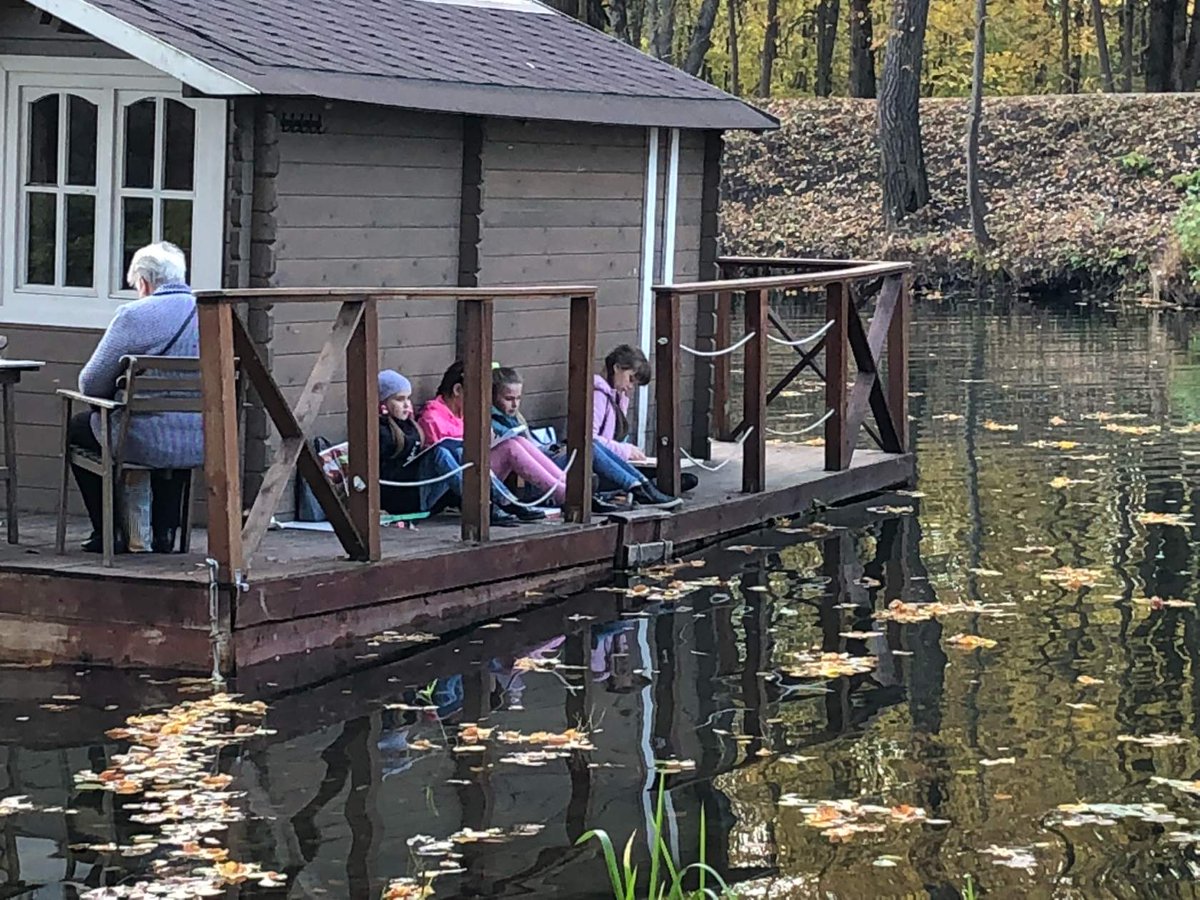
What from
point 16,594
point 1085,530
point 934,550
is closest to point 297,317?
point 16,594

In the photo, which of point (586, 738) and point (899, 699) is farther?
point (899, 699)

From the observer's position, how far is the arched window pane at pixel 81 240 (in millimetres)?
9734

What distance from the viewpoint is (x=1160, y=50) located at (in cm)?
3928

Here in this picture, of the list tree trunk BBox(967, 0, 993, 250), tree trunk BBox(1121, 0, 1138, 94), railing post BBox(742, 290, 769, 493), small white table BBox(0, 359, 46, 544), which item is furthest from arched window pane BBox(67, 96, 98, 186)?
tree trunk BBox(1121, 0, 1138, 94)

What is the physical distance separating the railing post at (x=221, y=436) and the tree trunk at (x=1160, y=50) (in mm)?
33355

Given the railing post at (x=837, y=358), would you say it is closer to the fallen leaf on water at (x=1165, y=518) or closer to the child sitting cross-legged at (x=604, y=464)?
the child sitting cross-legged at (x=604, y=464)

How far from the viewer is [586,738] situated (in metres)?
7.70

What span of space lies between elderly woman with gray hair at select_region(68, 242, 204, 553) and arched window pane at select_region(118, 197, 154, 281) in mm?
794

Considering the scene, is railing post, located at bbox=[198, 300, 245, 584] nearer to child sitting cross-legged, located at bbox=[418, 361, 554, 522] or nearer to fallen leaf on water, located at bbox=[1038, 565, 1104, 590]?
child sitting cross-legged, located at bbox=[418, 361, 554, 522]

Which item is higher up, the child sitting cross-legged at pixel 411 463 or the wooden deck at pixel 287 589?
the child sitting cross-legged at pixel 411 463

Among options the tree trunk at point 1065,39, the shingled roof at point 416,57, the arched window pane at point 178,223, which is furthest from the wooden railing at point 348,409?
the tree trunk at point 1065,39

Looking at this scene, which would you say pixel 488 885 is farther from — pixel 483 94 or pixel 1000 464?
pixel 1000 464

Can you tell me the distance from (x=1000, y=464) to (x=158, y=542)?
7.48 meters

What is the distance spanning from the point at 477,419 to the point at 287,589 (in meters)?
1.37
